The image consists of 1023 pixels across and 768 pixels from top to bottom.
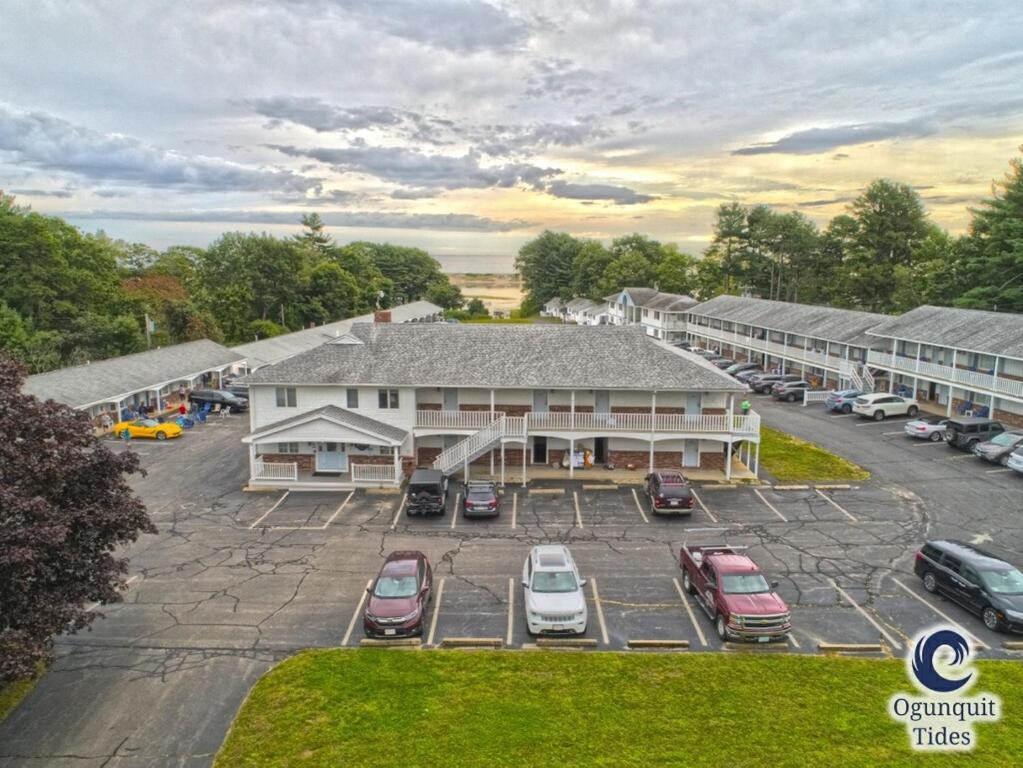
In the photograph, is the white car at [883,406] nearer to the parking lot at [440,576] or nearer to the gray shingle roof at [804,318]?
the gray shingle roof at [804,318]

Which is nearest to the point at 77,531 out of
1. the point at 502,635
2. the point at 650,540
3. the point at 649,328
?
the point at 502,635

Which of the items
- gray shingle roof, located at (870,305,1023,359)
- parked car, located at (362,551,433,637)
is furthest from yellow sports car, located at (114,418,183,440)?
gray shingle roof, located at (870,305,1023,359)

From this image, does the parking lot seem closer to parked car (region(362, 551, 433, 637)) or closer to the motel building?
parked car (region(362, 551, 433, 637))

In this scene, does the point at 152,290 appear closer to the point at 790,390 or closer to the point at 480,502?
the point at 480,502

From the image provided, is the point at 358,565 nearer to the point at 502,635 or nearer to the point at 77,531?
the point at 502,635

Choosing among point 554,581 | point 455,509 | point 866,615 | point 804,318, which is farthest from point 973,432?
point 554,581

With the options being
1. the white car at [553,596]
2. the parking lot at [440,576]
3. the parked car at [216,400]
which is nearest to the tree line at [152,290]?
the parked car at [216,400]

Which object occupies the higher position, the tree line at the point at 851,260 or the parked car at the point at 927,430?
the tree line at the point at 851,260
